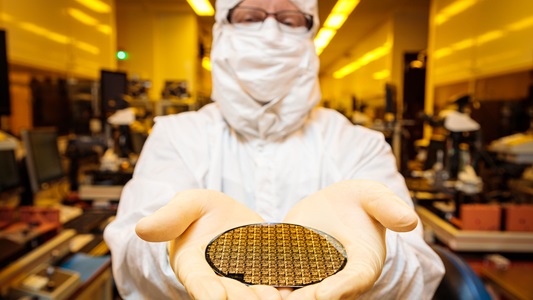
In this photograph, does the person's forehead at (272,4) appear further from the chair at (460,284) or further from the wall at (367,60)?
the chair at (460,284)

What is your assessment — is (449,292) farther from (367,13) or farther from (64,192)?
(64,192)

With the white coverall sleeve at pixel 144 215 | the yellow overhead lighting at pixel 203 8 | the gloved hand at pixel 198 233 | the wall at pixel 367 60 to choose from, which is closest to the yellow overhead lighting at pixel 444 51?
the wall at pixel 367 60

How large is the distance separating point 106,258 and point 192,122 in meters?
1.21

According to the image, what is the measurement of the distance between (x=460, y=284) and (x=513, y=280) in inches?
34.4

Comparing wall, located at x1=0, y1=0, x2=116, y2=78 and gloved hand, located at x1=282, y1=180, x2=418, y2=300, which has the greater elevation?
wall, located at x1=0, y1=0, x2=116, y2=78

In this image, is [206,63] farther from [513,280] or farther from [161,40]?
[513,280]

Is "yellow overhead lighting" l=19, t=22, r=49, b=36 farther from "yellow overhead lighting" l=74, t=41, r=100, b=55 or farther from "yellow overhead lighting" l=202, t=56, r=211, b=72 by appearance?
"yellow overhead lighting" l=202, t=56, r=211, b=72

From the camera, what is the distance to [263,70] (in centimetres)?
74

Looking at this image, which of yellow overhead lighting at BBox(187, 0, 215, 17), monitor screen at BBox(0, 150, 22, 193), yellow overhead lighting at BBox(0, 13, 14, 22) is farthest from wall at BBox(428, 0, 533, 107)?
yellow overhead lighting at BBox(0, 13, 14, 22)

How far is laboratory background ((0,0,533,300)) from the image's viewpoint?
0.76m

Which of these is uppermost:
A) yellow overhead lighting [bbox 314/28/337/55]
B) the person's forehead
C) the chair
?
the person's forehead

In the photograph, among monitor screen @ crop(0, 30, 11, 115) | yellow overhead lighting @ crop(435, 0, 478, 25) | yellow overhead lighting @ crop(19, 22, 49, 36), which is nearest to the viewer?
yellow overhead lighting @ crop(435, 0, 478, 25)

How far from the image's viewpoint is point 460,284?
2.55 feet

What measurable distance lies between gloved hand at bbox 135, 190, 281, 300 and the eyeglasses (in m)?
0.40
